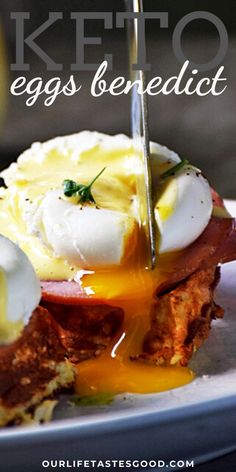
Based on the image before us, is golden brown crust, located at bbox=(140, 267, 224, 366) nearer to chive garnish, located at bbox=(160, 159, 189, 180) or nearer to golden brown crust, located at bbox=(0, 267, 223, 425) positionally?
golden brown crust, located at bbox=(0, 267, 223, 425)

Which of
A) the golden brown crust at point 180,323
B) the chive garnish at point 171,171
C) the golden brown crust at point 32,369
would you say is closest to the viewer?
the golden brown crust at point 32,369

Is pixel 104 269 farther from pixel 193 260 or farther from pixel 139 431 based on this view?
pixel 139 431

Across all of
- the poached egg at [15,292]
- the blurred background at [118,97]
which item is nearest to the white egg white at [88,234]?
the poached egg at [15,292]

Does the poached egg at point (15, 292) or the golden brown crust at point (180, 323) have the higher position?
the poached egg at point (15, 292)

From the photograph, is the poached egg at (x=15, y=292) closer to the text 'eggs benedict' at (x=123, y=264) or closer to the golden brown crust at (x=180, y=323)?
the text 'eggs benedict' at (x=123, y=264)

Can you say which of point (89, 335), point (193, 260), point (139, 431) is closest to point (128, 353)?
point (89, 335)

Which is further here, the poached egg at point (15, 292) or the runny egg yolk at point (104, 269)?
the runny egg yolk at point (104, 269)

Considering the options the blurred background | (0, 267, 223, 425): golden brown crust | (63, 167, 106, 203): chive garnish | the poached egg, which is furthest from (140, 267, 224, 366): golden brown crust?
the blurred background
